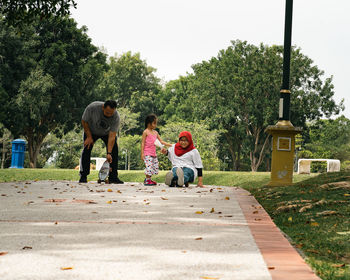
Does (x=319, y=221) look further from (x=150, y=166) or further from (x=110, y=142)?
(x=150, y=166)

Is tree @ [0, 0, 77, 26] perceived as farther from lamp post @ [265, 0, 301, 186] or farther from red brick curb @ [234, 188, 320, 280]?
red brick curb @ [234, 188, 320, 280]

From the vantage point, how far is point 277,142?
11.6 m

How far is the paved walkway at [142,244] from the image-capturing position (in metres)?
3.18

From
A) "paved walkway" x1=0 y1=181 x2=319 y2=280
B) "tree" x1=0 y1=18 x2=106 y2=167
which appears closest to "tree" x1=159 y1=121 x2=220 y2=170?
"tree" x1=0 y1=18 x2=106 y2=167

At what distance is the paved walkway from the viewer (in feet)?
10.4

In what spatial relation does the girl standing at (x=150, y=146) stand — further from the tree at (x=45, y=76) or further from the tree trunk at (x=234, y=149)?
the tree trunk at (x=234, y=149)

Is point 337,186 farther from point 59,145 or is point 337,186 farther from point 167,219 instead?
point 59,145

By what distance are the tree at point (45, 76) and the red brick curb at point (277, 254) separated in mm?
27332

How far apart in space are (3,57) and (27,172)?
39.2ft

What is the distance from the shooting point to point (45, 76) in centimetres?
3309

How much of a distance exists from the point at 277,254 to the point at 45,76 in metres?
31.2

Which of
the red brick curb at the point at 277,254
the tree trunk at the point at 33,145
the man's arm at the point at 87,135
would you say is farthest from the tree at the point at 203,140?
the red brick curb at the point at 277,254

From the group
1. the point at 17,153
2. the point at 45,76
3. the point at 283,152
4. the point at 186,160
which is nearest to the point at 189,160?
the point at 186,160

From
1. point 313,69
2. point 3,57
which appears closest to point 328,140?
point 313,69
